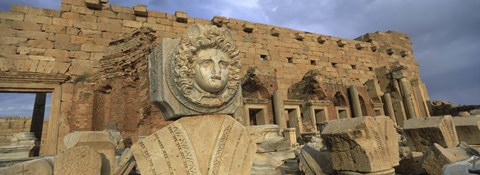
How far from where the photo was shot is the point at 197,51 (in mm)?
2031

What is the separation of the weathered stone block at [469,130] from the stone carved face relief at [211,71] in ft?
17.9

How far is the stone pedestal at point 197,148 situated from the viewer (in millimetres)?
1799

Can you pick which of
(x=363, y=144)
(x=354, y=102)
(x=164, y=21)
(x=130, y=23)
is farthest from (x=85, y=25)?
(x=354, y=102)

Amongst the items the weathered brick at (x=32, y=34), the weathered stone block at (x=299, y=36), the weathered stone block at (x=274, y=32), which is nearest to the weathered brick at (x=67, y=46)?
the weathered brick at (x=32, y=34)

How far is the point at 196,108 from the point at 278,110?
966cm

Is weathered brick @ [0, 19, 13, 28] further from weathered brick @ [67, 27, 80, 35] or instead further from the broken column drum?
the broken column drum

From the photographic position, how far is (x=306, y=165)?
388 centimetres

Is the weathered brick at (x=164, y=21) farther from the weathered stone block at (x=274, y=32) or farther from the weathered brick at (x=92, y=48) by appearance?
the weathered stone block at (x=274, y=32)

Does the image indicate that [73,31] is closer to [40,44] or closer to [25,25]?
[40,44]

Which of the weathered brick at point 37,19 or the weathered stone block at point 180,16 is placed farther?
the weathered stone block at point 180,16

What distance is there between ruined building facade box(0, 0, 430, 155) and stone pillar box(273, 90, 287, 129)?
5 cm

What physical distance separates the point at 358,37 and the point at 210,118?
20.9m

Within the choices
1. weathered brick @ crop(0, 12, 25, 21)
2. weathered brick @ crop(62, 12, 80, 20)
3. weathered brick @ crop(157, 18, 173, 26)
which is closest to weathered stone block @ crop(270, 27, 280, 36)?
weathered brick @ crop(157, 18, 173, 26)

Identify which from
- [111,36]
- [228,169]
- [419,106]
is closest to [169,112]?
[228,169]
